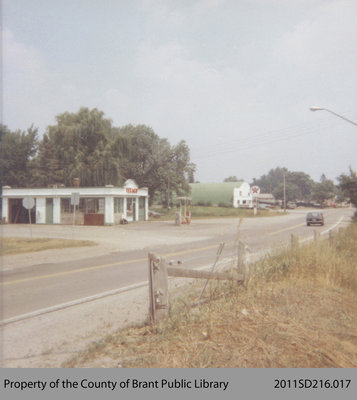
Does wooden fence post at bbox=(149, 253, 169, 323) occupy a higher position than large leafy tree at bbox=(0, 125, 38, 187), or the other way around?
large leafy tree at bbox=(0, 125, 38, 187)

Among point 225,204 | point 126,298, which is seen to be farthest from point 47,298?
point 225,204

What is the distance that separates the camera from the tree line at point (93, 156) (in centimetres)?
4244

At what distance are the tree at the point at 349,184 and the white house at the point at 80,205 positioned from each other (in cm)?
1860

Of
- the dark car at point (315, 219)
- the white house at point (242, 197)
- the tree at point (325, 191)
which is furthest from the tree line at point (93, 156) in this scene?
the tree at point (325, 191)

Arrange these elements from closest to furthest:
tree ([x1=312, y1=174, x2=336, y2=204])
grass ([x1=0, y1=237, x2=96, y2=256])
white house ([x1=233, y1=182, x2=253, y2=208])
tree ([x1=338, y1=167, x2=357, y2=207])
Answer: grass ([x1=0, y1=237, x2=96, y2=256]), tree ([x1=338, y1=167, x2=357, y2=207]), white house ([x1=233, y1=182, x2=253, y2=208]), tree ([x1=312, y1=174, x2=336, y2=204])

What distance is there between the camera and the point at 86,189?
33500 mm

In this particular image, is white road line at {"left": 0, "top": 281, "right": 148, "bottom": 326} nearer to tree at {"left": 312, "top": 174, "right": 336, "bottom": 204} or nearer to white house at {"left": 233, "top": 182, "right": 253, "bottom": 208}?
white house at {"left": 233, "top": 182, "right": 253, "bottom": 208}

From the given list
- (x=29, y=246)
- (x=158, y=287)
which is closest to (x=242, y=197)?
(x=29, y=246)

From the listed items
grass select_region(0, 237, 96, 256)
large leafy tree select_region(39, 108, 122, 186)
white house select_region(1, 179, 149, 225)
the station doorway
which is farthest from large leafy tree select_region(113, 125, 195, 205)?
grass select_region(0, 237, 96, 256)

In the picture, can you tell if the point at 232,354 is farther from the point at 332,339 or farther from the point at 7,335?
the point at 7,335

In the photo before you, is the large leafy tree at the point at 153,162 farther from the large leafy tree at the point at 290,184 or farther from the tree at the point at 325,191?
the tree at the point at 325,191

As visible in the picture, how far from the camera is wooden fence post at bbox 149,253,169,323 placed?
14.7 ft

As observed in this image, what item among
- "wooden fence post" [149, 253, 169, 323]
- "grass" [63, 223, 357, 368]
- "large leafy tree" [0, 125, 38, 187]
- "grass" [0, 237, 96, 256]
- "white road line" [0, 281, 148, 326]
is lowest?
"grass" [0, 237, 96, 256]

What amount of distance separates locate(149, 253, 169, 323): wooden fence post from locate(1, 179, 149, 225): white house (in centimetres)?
2852
